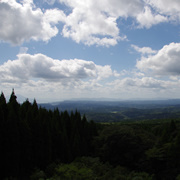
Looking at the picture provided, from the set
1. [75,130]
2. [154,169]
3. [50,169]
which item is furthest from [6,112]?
[154,169]

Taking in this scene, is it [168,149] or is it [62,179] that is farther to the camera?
[168,149]

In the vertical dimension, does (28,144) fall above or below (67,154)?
above

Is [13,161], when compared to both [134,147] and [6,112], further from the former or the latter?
[134,147]

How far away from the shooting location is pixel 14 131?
28.4m

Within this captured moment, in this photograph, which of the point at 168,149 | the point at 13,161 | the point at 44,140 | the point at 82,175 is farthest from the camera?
the point at 44,140

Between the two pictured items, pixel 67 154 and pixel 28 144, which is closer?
pixel 28 144

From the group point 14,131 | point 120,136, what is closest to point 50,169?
point 14,131

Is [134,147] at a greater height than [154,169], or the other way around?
[134,147]

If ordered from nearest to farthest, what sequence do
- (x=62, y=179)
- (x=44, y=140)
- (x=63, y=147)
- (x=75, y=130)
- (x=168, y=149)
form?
1. (x=62, y=179)
2. (x=168, y=149)
3. (x=44, y=140)
4. (x=63, y=147)
5. (x=75, y=130)

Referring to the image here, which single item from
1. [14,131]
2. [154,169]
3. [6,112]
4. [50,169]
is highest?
[6,112]

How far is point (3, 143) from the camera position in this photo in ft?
91.5

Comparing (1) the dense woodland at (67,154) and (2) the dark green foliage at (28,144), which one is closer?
(1) the dense woodland at (67,154)

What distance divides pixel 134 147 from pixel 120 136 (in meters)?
3.85

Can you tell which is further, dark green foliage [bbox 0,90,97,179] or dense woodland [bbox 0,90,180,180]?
dark green foliage [bbox 0,90,97,179]
